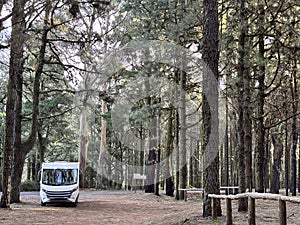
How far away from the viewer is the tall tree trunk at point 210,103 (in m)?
11.9

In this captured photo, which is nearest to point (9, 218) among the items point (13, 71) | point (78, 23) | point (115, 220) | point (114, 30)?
point (115, 220)

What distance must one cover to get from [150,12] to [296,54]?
7.48 meters

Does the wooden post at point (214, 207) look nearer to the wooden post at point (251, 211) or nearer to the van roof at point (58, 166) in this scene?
the wooden post at point (251, 211)

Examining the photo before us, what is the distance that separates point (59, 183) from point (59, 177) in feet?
1.08

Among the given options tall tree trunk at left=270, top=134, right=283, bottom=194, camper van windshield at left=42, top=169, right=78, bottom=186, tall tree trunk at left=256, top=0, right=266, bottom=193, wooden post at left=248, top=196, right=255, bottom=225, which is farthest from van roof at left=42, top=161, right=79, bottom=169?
wooden post at left=248, top=196, right=255, bottom=225

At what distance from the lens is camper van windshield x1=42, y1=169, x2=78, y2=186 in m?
20.8

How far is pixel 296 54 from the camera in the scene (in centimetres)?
1472

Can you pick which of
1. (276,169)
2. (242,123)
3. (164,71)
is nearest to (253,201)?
(242,123)

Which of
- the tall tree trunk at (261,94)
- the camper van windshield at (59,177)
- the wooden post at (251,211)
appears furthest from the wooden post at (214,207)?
the camper van windshield at (59,177)

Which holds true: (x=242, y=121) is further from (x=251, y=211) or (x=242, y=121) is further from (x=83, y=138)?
(x=83, y=138)

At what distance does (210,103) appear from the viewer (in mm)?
11984

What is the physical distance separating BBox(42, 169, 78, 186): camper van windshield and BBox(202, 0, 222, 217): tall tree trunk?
10.5 metres

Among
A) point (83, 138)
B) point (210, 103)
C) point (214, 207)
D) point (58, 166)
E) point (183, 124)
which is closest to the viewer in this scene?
Result: point (214, 207)

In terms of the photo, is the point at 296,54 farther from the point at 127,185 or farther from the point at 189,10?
the point at 127,185
